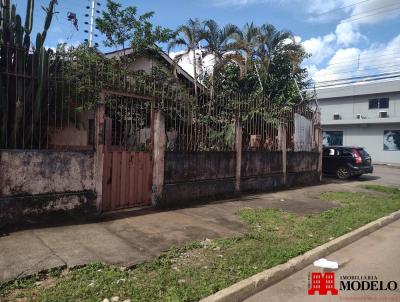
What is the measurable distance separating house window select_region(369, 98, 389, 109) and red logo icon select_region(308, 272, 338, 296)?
3010cm

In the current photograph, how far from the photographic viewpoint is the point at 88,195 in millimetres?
6922

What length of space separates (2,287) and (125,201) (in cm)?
392

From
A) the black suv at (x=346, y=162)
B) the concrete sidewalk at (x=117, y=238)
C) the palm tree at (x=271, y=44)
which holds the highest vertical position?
the palm tree at (x=271, y=44)

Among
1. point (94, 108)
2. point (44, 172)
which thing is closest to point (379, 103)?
point (94, 108)

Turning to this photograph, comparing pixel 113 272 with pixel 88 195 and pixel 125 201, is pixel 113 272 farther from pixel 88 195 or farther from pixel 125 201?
pixel 125 201

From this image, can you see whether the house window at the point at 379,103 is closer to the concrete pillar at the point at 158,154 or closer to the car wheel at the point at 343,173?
the car wheel at the point at 343,173

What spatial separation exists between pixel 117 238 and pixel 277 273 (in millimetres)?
2580

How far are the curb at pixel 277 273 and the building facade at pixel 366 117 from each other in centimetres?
2665

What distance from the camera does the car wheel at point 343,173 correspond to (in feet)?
56.1

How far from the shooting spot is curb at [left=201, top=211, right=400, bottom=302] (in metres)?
3.95

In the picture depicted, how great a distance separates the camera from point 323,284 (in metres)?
4.54

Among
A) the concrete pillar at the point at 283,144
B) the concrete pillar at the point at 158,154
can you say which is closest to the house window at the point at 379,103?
the concrete pillar at the point at 283,144

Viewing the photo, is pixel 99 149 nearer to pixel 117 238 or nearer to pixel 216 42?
pixel 117 238

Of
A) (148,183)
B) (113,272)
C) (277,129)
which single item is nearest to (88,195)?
(148,183)
